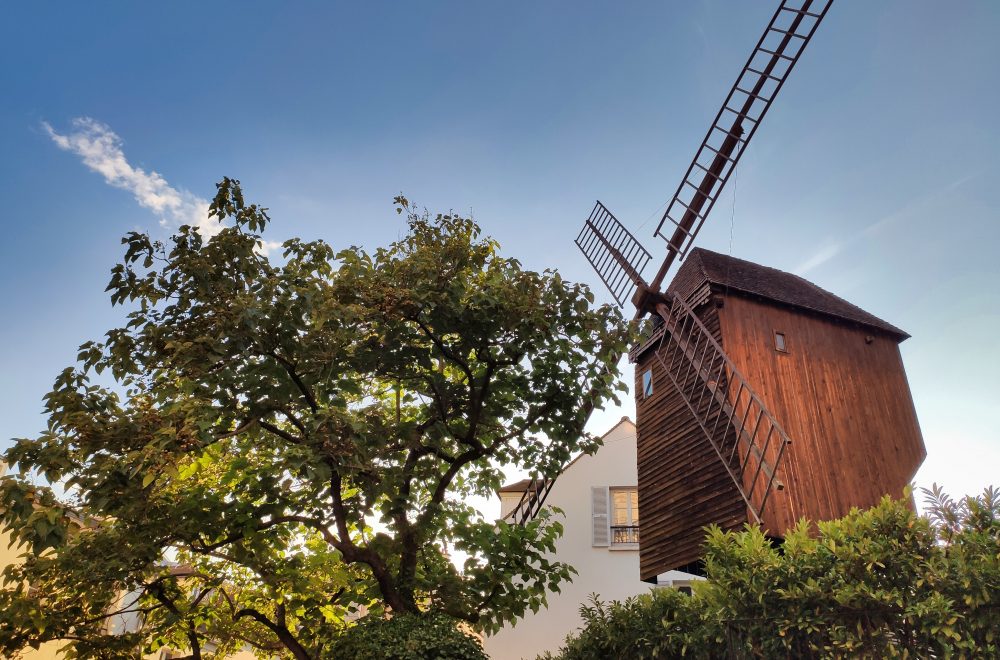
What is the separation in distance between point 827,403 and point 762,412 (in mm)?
2733

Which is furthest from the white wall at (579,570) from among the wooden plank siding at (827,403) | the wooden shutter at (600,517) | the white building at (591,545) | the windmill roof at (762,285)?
the wooden plank siding at (827,403)

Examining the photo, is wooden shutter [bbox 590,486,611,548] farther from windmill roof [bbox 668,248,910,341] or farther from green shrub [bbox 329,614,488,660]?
green shrub [bbox 329,614,488,660]

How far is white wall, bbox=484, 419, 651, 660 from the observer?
19.3m

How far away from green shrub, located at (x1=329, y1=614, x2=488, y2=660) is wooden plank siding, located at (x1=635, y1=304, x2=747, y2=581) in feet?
21.5

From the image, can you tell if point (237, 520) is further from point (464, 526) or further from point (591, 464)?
point (591, 464)

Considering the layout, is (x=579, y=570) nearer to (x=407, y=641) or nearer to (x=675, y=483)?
(x=675, y=483)

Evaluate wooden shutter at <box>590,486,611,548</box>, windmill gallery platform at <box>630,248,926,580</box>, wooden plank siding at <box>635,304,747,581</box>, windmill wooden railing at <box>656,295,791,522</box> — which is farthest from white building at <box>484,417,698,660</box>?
windmill wooden railing at <box>656,295,791,522</box>

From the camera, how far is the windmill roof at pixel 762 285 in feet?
50.5

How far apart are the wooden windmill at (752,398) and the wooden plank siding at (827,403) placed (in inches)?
1.1

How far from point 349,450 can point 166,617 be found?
442 cm

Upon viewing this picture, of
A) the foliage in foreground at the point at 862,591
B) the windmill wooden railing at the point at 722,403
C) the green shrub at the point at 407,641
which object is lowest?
the green shrub at the point at 407,641

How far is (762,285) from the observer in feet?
52.4

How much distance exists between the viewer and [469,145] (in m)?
13.2

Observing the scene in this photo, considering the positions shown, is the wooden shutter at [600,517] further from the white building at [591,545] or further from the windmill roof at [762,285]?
the windmill roof at [762,285]
